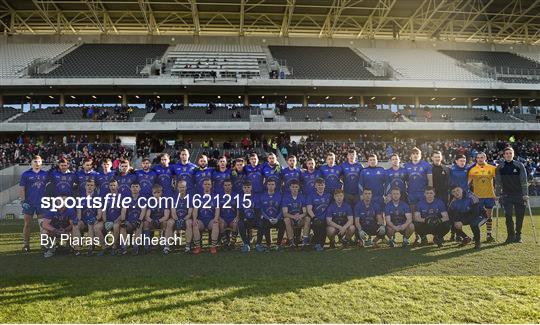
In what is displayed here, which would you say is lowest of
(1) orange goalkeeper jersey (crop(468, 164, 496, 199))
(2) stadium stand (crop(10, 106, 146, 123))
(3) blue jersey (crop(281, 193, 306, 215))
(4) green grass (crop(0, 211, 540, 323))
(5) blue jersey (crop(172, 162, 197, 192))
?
(4) green grass (crop(0, 211, 540, 323))

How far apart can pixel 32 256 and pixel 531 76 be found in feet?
130

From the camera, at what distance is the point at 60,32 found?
3647 centimetres

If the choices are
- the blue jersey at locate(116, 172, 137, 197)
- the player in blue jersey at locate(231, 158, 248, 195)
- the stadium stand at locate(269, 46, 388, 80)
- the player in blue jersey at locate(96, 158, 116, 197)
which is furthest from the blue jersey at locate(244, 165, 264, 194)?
the stadium stand at locate(269, 46, 388, 80)

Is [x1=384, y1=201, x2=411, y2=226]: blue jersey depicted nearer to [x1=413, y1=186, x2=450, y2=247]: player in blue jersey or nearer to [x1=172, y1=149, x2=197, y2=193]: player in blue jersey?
[x1=413, y1=186, x2=450, y2=247]: player in blue jersey

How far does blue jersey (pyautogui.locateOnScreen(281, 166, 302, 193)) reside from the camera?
8.30 metres

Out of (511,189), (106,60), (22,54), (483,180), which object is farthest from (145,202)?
(22,54)

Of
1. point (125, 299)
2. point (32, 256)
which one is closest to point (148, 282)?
point (125, 299)

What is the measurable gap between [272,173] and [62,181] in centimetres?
464

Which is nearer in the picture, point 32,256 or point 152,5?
point 32,256

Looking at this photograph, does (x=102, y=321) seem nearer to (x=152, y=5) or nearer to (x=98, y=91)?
(x=98, y=91)

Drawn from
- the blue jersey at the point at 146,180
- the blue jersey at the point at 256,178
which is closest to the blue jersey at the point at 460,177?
the blue jersey at the point at 256,178

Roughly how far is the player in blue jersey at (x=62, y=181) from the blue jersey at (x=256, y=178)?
153 inches

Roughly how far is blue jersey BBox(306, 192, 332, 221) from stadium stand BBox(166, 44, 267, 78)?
23569mm

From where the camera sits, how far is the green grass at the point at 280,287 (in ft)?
14.0
